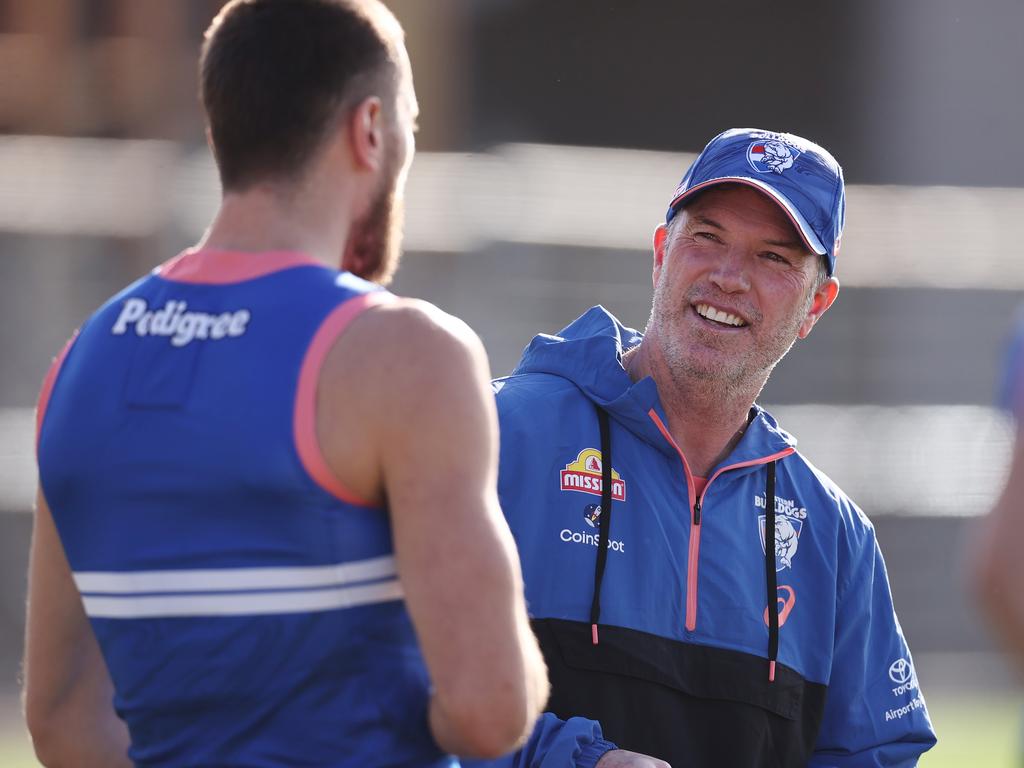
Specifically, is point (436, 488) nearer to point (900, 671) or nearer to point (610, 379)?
point (610, 379)

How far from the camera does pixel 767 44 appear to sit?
13461mm

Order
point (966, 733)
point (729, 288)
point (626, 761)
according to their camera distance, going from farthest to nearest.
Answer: point (966, 733) < point (729, 288) < point (626, 761)

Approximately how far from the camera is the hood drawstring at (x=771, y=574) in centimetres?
285

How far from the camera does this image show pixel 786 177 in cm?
315

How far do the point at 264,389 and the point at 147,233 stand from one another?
20.9 feet

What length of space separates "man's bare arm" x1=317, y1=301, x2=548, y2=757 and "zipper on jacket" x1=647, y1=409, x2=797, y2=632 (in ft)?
3.72

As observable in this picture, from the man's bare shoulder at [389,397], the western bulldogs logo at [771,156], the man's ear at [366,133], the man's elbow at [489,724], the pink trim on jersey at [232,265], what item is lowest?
the man's elbow at [489,724]

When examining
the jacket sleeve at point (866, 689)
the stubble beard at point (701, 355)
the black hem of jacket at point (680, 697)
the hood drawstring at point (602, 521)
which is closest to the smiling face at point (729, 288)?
the stubble beard at point (701, 355)

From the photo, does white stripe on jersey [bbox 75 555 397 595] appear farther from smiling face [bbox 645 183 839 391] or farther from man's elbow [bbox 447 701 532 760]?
smiling face [bbox 645 183 839 391]

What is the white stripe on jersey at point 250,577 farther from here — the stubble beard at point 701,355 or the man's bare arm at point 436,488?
the stubble beard at point 701,355

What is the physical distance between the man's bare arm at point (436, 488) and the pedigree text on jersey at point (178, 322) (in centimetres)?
14

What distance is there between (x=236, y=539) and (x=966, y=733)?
22.9ft

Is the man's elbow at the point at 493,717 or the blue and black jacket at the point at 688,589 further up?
the man's elbow at the point at 493,717

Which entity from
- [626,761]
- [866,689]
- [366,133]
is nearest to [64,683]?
[366,133]
